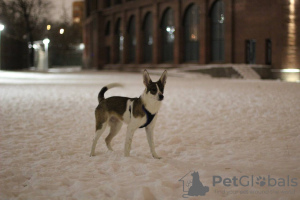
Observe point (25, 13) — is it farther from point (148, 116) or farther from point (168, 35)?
point (148, 116)

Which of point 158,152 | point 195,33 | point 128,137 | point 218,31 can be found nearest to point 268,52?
point 218,31

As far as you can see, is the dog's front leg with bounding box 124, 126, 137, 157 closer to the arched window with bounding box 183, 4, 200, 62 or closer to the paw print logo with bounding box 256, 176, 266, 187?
the paw print logo with bounding box 256, 176, 266, 187

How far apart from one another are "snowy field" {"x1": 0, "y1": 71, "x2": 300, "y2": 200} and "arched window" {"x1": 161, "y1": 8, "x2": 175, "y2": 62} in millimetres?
33200

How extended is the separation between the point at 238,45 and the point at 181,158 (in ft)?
109

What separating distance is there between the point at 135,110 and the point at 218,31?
3621 cm

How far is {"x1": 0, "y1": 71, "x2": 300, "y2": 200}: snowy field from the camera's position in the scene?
593cm

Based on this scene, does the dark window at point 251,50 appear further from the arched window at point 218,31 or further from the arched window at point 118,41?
the arched window at point 118,41

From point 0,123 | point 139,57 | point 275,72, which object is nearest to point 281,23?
point 275,72

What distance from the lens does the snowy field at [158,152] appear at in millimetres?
5926

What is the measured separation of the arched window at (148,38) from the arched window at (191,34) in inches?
292
